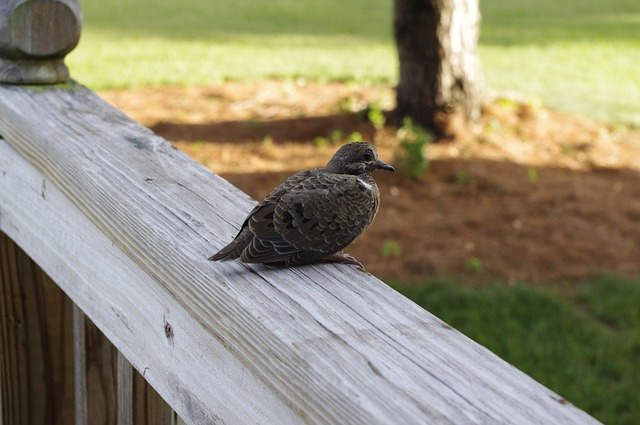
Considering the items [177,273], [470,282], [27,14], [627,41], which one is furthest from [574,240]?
[627,41]

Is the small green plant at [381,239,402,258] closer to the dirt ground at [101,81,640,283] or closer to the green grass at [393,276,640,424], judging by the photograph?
the dirt ground at [101,81,640,283]

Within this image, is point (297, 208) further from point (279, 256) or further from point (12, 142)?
point (12, 142)

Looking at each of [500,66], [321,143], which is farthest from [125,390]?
[500,66]

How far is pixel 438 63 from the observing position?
7797 mm

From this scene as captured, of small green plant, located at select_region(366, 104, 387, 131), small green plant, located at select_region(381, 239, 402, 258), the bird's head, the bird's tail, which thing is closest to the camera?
the bird's tail

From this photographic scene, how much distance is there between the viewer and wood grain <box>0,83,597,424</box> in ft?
3.93

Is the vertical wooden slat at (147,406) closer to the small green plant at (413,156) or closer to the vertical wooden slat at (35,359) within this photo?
the vertical wooden slat at (35,359)

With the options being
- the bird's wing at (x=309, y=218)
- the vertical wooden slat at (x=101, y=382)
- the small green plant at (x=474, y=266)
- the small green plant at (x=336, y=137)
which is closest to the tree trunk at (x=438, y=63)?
the small green plant at (x=336, y=137)

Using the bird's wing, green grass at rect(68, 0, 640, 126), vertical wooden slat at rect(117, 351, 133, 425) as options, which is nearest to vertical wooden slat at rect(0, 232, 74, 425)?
vertical wooden slat at rect(117, 351, 133, 425)

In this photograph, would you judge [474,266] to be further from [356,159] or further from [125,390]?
[125,390]

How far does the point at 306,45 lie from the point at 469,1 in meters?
5.92

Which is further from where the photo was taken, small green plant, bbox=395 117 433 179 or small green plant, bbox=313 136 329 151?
small green plant, bbox=313 136 329 151

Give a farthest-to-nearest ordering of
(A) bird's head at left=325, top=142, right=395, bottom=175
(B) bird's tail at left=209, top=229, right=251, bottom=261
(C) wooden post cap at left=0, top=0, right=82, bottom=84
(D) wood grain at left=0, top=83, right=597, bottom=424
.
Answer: (C) wooden post cap at left=0, top=0, right=82, bottom=84
(A) bird's head at left=325, top=142, right=395, bottom=175
(B) bird's tail at left=209, top=229, right=251, bottom=261
(D) wood grain at left=0, top=83, right=597, bottom=424

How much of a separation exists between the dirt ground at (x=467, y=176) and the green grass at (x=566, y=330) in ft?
0.87
